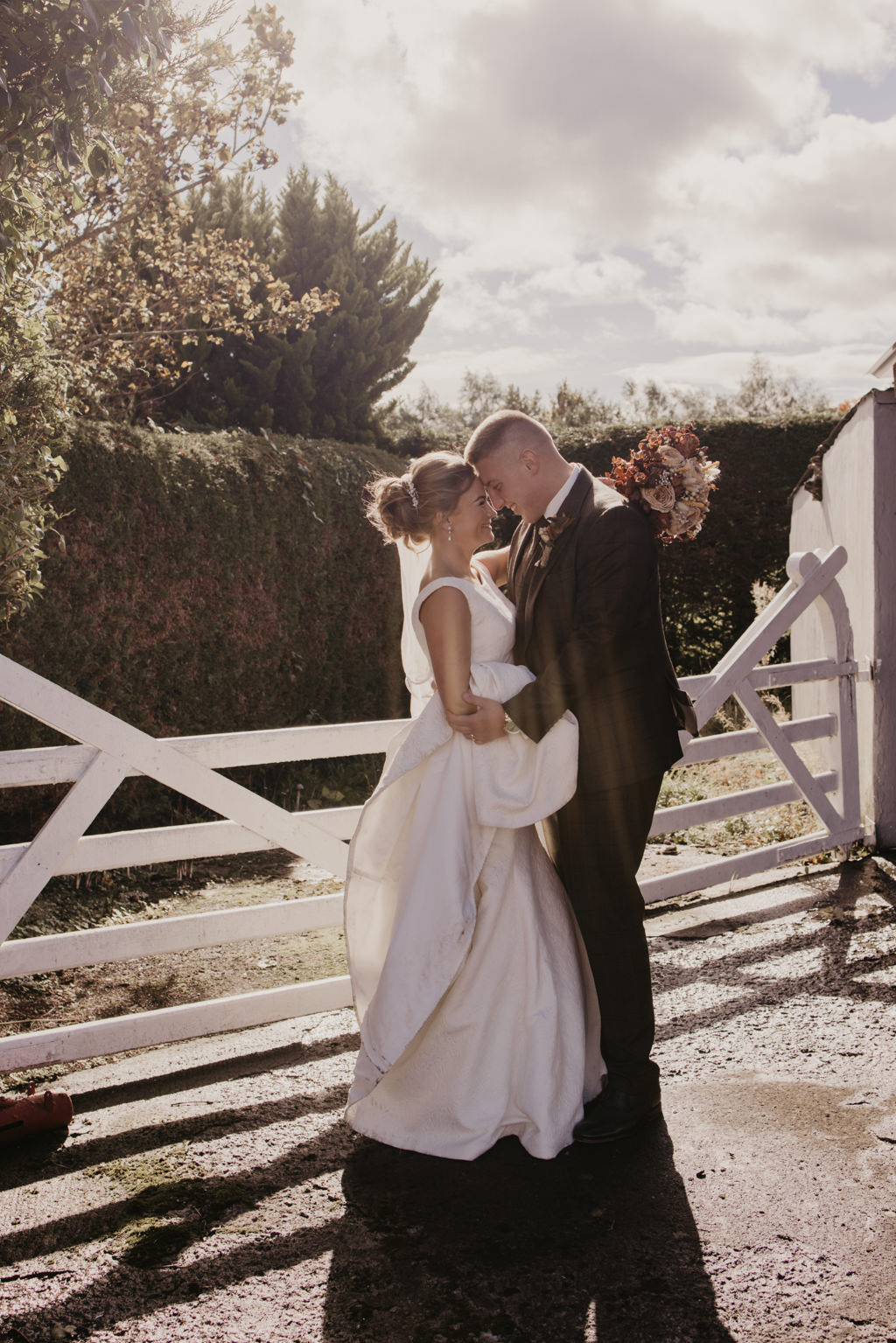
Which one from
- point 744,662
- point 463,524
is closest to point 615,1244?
point 463,524

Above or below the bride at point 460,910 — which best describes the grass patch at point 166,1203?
below

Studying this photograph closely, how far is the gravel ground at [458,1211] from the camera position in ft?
7.55

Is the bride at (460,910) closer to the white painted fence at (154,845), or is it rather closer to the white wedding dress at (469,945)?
the white wedding dress at (469,945)

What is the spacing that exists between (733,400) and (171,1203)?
1174 inches

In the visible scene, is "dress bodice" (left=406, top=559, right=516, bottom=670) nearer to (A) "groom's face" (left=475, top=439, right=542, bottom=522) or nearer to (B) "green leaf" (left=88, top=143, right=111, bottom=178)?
(A) "groom's face" (left=475, top=439, right=542, bottom=522)

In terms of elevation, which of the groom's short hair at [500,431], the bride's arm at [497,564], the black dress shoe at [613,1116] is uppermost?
the groom's short hair at [500,431]

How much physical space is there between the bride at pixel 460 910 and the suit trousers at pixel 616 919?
96 mm

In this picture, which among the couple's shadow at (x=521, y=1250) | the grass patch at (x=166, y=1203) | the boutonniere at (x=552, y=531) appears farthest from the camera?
the boutonniere at (x=552, y=531)

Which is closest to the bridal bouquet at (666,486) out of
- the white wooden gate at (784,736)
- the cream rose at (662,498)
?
the cream rose at (662,498)

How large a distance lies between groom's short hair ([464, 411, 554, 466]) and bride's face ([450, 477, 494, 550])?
0.11 metres

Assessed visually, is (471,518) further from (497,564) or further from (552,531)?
(497,564)

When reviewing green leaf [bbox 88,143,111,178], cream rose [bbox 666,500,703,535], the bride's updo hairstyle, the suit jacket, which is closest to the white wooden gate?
the suit jacket

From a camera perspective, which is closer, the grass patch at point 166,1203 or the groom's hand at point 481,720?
the grass patch at point 166,1203

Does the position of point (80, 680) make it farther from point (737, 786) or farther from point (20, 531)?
point (737, 786)
